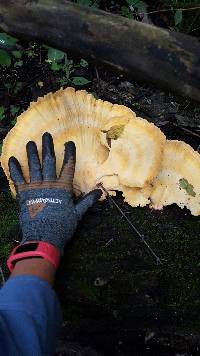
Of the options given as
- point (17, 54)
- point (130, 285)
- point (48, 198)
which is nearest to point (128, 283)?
point (130, 285)

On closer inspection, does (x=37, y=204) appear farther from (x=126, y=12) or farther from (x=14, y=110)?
(x=126, y=12)

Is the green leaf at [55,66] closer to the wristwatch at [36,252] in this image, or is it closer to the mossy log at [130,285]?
the mossy log at [130,285]

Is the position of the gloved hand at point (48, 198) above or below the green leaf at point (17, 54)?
below

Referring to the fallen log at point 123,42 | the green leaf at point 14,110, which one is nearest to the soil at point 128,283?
the fallen log at point 123,42

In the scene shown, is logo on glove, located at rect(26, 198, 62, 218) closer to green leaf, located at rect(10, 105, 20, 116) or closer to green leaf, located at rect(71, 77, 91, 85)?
green leaf, located at rect(10, 105, 20, 116)

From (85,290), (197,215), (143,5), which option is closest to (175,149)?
(197,215)

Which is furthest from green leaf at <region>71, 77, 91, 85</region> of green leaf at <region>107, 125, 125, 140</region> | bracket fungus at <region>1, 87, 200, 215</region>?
green leaf at <region>107, 125, 125, 140</region>
